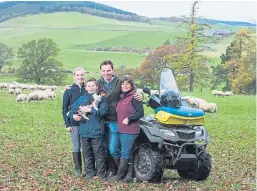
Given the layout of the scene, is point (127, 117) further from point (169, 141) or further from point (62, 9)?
point (62, 9)

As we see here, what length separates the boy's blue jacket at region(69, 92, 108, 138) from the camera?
424 inches

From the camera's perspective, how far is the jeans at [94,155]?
36.5 feet

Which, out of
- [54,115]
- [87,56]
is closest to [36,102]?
[54,115]

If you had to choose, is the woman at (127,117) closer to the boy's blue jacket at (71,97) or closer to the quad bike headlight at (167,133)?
the quad bike headlight at (167,133)

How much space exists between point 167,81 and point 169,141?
1.61 meters

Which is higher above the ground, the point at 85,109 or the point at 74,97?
the point at 74,97

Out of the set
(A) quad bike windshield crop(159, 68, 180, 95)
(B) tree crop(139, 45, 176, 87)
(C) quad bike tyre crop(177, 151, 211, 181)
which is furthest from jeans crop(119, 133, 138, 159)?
(B) tree crop(139, 45, 176, 87)

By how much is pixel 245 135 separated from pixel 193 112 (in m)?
11.7

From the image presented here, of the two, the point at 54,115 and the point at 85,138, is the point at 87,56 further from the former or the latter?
the point at 85,138

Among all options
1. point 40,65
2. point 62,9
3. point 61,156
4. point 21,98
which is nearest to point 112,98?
point 61,156

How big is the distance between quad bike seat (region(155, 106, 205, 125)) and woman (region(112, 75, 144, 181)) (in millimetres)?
420

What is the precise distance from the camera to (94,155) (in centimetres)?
Result: 1133

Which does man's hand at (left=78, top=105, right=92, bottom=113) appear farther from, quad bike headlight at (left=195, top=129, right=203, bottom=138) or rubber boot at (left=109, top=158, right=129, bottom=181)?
quad bike headlight at (left=195, top=129, right=203, bottom=138)

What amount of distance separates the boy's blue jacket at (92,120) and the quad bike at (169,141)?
0.83m
